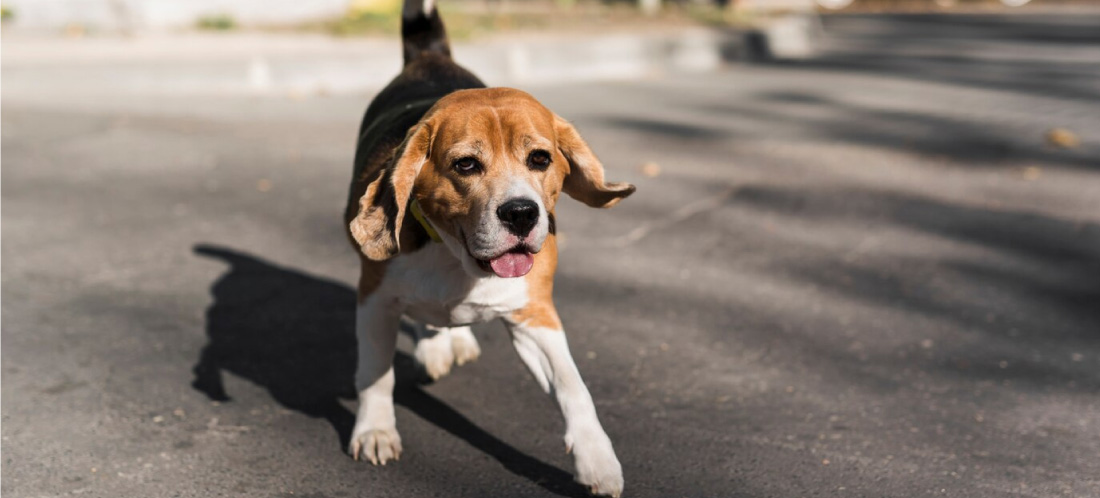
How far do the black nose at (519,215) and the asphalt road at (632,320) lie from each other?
0.89 meters

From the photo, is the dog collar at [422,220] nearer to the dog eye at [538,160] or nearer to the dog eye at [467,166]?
the dog eye at [467,166]

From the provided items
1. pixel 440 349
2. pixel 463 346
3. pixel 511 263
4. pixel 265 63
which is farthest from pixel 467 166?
pixel 265 63

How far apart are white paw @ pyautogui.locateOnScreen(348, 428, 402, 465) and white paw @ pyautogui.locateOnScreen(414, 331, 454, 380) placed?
0.64 meters

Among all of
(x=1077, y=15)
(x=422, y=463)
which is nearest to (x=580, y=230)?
(x=422, y=463)

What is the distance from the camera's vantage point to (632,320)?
16.8ft

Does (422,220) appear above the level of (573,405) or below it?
above

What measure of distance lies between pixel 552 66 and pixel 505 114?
33.5 ft

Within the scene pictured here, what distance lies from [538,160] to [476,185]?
23cm

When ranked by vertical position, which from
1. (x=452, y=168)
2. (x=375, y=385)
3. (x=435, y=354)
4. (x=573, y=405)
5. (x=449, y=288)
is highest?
(x=452, y=168)

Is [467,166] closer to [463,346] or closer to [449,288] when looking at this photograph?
[449,288]

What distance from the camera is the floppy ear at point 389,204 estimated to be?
331 centimetres

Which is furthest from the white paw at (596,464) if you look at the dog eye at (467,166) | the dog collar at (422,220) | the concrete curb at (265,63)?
the concrete curb at (265,63)

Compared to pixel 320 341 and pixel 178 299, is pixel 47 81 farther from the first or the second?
pixel 320 341

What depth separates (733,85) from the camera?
12.7m
